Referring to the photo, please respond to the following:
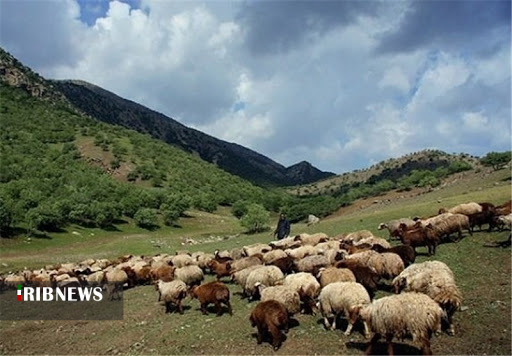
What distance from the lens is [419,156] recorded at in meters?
176

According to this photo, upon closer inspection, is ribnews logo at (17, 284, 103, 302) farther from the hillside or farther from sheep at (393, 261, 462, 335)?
the hillside

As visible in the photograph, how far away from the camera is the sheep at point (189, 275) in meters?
21.8

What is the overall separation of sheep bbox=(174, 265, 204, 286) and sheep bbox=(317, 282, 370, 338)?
31.3ft

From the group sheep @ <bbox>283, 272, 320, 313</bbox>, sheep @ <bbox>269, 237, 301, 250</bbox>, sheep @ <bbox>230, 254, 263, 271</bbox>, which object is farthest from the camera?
sheep @ <bbox>269, 237, 301, 250</bbox>

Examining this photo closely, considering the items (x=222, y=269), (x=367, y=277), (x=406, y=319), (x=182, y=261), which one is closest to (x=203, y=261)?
(x=182, y=261)

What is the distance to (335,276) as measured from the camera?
15398mm

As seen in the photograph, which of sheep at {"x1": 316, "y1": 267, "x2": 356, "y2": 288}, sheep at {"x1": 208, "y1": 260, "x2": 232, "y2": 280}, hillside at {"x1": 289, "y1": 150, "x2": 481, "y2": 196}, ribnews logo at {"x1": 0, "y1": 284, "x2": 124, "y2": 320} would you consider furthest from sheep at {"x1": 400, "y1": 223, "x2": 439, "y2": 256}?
hillside at {"x1": 289, "y1": 150, "x2": 481, "y2": 196}

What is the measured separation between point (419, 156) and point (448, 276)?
174 m

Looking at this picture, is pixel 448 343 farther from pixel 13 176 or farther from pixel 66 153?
pixel 66 153

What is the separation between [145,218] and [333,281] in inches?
2657

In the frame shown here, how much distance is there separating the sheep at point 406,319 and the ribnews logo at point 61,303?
11.5 metres

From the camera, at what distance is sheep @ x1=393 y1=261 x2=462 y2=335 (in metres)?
12.0

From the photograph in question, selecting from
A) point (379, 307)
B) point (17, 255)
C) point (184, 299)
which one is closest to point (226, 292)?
point (184, 299)

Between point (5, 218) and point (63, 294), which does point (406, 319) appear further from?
point (5, 218)
